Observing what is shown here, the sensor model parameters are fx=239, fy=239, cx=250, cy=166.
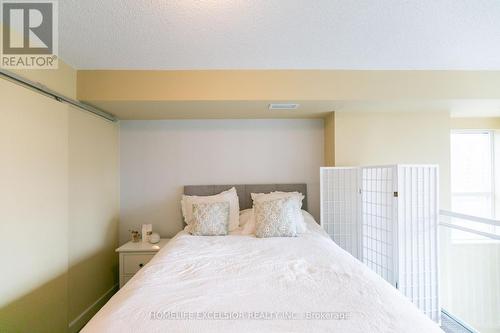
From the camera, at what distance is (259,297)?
126cm

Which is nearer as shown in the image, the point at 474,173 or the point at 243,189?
the point at 243,189

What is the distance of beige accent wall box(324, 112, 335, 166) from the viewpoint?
2932mm

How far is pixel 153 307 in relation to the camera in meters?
1.17

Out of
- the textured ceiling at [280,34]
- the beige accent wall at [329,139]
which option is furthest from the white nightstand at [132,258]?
the beige accent wall at [329,139]

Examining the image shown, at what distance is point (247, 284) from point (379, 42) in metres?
2.04

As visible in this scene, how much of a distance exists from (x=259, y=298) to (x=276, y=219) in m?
1.17

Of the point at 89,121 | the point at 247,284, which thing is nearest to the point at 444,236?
the point at 247,284

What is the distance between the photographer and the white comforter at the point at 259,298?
1042 millimetres

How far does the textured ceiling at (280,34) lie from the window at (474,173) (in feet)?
4.80

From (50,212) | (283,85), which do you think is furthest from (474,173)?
(50,212)

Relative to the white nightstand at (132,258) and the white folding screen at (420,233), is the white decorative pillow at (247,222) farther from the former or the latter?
the white folding screen at (420,233)

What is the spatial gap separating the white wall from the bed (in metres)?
1.24

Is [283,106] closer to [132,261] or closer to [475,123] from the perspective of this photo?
[132,261]

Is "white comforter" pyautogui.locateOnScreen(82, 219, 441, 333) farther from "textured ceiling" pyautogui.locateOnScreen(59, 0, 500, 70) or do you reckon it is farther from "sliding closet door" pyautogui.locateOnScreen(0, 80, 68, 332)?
"textured ceiling" pyautogui.locateOnScreen(59, 0, 500, 70)
